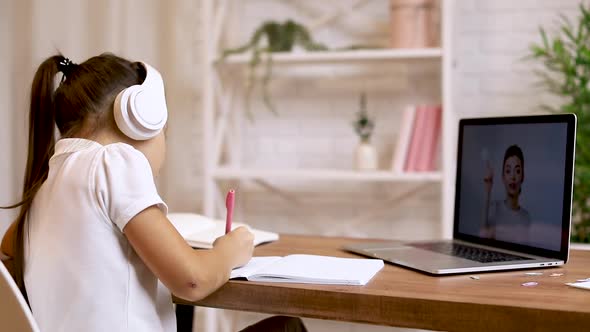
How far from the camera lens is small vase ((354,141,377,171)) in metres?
2.34

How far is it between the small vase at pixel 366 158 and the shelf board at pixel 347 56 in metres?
0.27

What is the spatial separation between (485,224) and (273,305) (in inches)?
20.9

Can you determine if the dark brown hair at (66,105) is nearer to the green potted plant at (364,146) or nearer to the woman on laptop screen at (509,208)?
the woman on laptop screen at (509,208)

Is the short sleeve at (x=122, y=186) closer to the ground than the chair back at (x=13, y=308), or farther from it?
farther from it

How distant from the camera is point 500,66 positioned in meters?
2.40

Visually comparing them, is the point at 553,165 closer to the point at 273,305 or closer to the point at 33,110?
the point at 273,305

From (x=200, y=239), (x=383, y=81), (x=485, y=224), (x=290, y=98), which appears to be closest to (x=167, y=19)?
(x=290, y=98)

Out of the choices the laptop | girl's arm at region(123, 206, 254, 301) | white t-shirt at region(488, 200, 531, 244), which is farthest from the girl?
white t-shirt at region(488, 200, 531, 244)

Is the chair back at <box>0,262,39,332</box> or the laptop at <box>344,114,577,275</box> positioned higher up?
the laptop at <box>344,114,577,275</box>

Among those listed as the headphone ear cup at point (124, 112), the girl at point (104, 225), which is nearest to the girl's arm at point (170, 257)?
the girl at point (104, 225)

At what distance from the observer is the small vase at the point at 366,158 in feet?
7.68

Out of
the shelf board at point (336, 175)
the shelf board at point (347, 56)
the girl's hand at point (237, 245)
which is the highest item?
the shelf board at point (347, 56)

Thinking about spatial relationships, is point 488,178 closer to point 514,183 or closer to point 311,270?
point 514,183

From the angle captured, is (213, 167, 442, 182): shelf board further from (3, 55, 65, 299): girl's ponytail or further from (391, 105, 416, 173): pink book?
(3, 55, 65, 299): girl's ponytail
